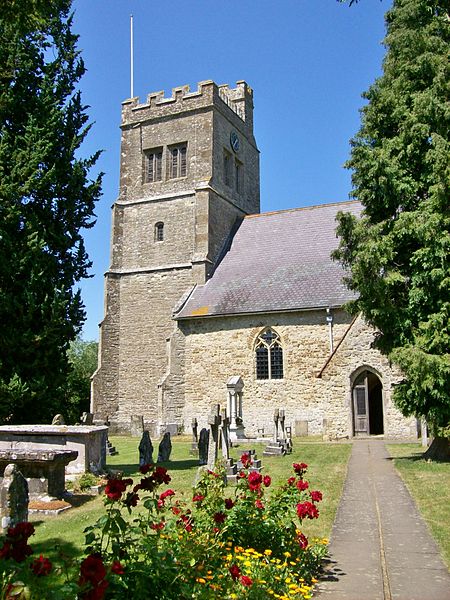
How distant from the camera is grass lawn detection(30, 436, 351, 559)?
659 cm

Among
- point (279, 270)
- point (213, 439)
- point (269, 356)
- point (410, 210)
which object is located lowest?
point (213, 439)

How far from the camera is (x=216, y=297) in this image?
25359mm

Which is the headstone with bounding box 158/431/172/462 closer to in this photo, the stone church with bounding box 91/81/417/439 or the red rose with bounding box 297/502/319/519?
the stone church with bounding box 91/81/417/439

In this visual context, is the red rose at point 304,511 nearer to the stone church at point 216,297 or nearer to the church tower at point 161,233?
the stone church at point 216,297

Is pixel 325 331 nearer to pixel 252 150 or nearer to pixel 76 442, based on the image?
pixel 76 442

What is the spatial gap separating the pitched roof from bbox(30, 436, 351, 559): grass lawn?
7066 mm


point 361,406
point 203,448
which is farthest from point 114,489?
point 361,406

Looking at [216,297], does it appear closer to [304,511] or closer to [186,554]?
[304,511]

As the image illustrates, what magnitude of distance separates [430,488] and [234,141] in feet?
84.7

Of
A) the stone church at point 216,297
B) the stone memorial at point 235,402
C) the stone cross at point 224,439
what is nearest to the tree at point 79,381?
the stone church at point 216,297

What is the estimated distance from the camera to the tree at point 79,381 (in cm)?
1495

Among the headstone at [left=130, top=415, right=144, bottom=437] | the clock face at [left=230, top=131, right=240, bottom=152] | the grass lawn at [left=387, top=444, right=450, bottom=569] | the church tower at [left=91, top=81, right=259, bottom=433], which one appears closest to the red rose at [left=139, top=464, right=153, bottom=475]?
the grass lawn at [left=387, top=444, right=450, bottom=569]

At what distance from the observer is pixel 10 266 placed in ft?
42.3

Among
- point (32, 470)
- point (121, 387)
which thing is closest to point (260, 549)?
point (32, 470)
